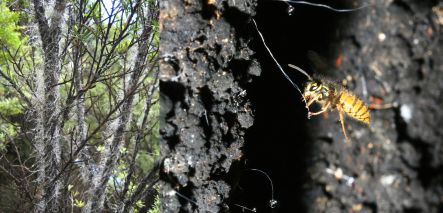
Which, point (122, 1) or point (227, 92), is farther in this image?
point (122, 1)

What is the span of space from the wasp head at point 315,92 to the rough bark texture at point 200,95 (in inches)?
4.6

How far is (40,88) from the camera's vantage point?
3.62 m

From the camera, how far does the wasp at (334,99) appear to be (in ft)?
1.91

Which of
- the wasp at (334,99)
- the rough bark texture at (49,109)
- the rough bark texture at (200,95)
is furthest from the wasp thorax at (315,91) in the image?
the rough bark texture at (49,109)

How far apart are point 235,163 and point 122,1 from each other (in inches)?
107

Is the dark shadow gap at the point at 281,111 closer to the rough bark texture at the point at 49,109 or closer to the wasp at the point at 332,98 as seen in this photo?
the wasp at the point at 332,98

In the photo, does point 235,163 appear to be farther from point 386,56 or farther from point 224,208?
point 386,56

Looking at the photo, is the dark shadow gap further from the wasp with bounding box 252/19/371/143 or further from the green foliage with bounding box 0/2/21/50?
the green foliage with bounding box 0/2/21/50

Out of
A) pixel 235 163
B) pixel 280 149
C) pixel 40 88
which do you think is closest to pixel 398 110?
pixel 280 149

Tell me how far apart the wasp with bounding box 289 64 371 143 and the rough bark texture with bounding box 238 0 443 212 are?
12mm

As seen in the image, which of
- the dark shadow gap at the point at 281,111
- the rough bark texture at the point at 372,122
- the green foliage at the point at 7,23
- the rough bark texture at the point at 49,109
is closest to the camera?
the rough bark texture at the point at 372,122

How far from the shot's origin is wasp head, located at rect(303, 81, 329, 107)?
695 millimetres

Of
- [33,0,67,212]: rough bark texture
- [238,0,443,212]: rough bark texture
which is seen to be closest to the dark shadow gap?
[238,0,443,212]: rough bark texture

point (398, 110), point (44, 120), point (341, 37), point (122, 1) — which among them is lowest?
point (44, 120)
